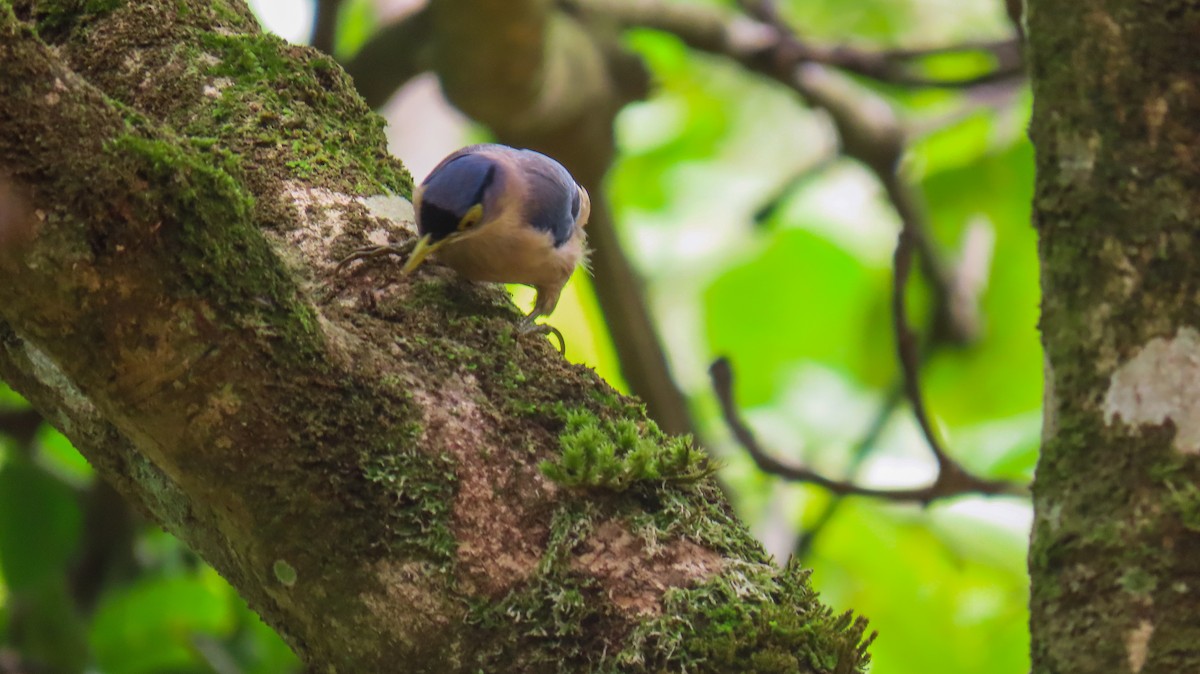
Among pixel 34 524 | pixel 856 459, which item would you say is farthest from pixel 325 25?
pixel 856 459

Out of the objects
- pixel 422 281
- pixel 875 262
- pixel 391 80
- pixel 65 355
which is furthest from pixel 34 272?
pixel 875 262

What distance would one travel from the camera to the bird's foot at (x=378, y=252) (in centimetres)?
217

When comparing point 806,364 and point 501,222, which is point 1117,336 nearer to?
point 501,222

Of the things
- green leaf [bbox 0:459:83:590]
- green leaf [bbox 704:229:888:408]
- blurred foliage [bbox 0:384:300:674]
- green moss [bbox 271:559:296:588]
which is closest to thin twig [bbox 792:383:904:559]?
green leaf [bbox 704:229:888:408]

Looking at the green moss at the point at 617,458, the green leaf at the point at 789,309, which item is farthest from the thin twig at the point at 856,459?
the green moss at the point at 617,458

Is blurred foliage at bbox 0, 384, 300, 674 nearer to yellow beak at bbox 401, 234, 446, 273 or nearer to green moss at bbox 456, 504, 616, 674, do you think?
yellow beak at bbox 401, 234, 446, 273

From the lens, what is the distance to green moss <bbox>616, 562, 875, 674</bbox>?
1.62m

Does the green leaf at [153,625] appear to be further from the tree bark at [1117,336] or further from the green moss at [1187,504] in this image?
the green moss at [1187,504]

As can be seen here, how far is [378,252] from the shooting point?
7.34 feet

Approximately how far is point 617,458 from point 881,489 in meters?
2.07

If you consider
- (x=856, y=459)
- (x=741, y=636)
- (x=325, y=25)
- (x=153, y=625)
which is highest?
(x=741, y=636)

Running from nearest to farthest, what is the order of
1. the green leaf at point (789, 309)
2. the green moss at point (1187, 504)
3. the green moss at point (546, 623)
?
the green moss at point (1187, 504) → the green moss at point (546, 623) → the green leaf at point (789, 309)

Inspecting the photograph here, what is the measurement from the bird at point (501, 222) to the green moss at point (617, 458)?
1.23 feet

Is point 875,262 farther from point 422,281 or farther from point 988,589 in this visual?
point 422,281
